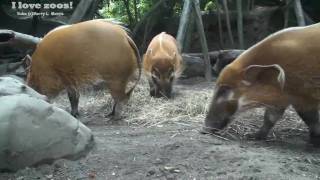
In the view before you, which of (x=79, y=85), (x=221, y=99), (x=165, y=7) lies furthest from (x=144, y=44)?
(x=221, y=99)

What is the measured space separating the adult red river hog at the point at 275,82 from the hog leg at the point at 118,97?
1305 mm

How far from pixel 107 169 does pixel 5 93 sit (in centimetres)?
103

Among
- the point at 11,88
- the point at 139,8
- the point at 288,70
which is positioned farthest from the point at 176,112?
the point at 139,8

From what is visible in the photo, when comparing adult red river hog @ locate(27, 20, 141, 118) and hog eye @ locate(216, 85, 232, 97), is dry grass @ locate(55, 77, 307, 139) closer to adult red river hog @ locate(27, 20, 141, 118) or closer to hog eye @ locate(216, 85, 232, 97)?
hog eye @ locate(216, 85, 232, 97)

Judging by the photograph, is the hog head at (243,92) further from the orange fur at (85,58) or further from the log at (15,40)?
the log at (15,40)

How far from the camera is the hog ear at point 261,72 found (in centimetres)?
469

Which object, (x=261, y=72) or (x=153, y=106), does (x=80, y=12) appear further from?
(x=261, y=72)

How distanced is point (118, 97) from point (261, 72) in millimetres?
1863

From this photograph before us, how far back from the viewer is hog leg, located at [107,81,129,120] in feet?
20.1

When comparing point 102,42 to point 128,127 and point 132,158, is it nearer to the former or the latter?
point 128,127

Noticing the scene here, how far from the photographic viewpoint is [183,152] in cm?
443

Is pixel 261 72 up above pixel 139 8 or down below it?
above

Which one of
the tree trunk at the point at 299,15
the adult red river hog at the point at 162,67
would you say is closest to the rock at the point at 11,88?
the adult red river hog at the point at 162,67

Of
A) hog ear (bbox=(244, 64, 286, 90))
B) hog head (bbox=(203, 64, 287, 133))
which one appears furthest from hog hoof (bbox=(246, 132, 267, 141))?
hog ear (bbox=(244, 64, 286, 90))
